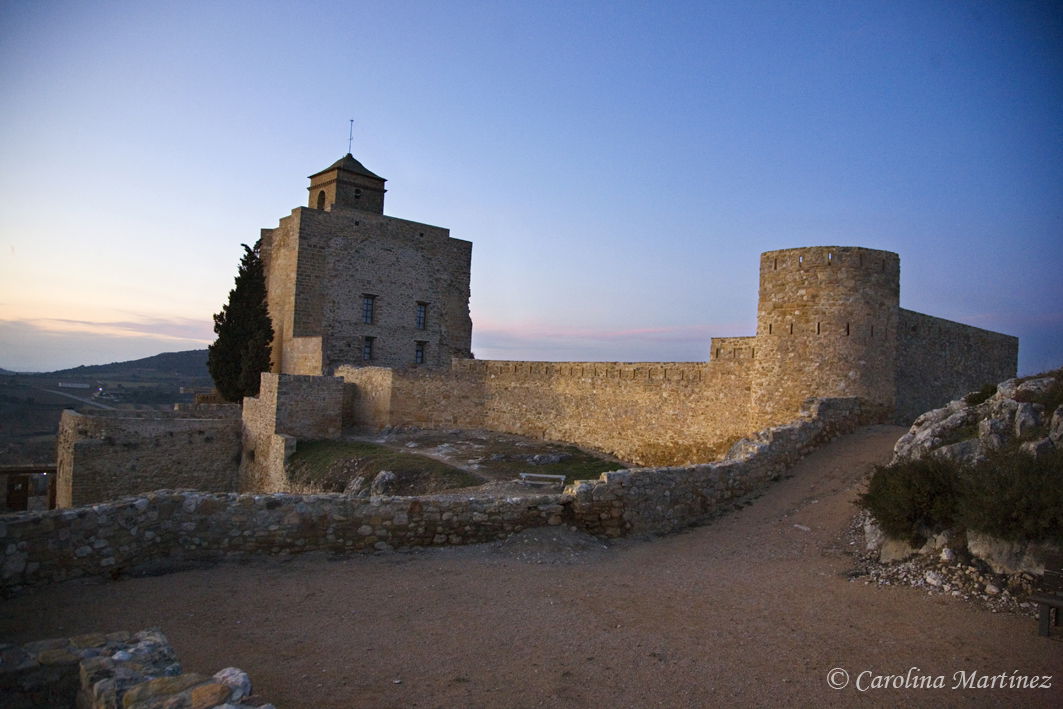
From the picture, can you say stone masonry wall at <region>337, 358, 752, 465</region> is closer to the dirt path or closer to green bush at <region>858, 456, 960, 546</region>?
green bush at <region>858, 456, 960, 546</region>

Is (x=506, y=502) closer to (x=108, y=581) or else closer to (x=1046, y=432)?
(x=108, y=581)

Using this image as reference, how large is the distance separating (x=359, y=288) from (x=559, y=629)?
2512cm

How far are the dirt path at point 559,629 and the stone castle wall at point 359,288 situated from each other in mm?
20431

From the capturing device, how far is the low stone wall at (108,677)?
3.81 metres

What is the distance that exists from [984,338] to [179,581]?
60.3 feet

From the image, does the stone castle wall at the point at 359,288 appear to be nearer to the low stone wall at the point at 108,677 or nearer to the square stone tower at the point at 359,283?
the square stone tower at the point at 359,283

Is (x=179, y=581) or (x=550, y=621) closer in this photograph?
(x=550, y=621)

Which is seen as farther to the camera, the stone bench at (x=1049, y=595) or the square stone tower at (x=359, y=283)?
the square stone tower at (x=359, y=283)

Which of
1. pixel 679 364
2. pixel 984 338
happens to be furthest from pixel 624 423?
pixel 984 338

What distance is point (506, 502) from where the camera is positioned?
27.5 ft

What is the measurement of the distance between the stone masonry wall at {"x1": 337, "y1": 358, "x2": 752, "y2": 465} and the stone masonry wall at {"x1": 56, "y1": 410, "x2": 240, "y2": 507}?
4.38 meters

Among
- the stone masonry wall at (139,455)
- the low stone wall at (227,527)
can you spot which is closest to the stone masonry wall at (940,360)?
the low stone wall at (227,527)

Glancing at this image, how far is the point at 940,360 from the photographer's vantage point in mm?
15391

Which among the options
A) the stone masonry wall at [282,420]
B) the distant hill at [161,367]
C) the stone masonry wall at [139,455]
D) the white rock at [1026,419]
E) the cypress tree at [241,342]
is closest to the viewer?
the white rock at [1026,419]
